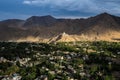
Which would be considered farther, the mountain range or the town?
the mountain range

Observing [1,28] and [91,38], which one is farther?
[1,28]

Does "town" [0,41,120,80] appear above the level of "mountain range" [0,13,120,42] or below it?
below

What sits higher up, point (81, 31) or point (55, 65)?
point (81, 31)

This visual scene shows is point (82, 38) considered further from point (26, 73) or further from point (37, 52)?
point (26, 73)

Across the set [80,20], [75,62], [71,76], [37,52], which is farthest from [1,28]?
[71,76]

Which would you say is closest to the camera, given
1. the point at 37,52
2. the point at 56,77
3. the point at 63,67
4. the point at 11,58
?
the point at 56,77

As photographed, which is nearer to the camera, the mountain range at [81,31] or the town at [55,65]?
the town at [55,65]

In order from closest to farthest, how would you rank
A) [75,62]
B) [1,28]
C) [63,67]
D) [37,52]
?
[63,67] < [75,62] < [37,52] < [1,28]

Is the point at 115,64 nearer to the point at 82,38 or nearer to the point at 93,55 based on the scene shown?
the point at 93,55

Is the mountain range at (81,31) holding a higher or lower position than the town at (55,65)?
higher

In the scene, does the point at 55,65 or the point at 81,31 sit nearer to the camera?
the point at 55,65
